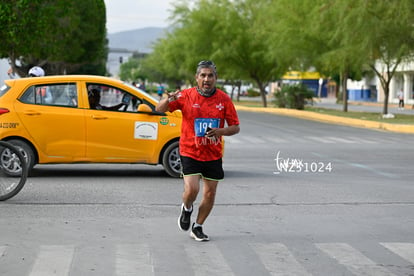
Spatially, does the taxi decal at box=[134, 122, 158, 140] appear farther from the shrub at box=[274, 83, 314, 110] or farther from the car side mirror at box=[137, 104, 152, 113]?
the shrub at box=[274, 83, 314, 110]

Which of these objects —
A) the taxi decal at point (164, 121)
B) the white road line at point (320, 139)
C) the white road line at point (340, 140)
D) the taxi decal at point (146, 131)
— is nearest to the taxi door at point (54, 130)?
the taxi decal at point (146, 131)

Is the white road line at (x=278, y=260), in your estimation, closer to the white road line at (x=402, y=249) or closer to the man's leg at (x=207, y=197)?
the man's leg at (x=207, y=197)

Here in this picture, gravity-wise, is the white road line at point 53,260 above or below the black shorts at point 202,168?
below

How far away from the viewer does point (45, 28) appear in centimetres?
4759

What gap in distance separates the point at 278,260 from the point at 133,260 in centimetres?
122

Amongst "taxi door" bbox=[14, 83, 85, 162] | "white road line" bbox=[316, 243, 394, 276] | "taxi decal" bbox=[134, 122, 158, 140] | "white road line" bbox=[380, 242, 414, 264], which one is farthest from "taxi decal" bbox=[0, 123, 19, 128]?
"white road line" bbox=[380, 242, 414, 264]

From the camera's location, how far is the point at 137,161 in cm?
1305

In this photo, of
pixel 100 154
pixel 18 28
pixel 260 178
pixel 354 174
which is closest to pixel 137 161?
pixel 100 154

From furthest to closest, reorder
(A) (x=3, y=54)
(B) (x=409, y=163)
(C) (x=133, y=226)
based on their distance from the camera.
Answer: (A) (x=3, y=54) < (B) (x=409, y=163) < (C) (x=133, y=226)

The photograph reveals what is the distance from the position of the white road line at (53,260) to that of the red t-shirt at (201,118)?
4.81 feet

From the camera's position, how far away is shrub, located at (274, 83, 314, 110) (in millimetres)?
53281

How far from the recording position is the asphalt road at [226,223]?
695 centimetres

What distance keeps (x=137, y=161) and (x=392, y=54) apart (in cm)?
2687

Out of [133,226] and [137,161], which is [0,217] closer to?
A: [133,226]
